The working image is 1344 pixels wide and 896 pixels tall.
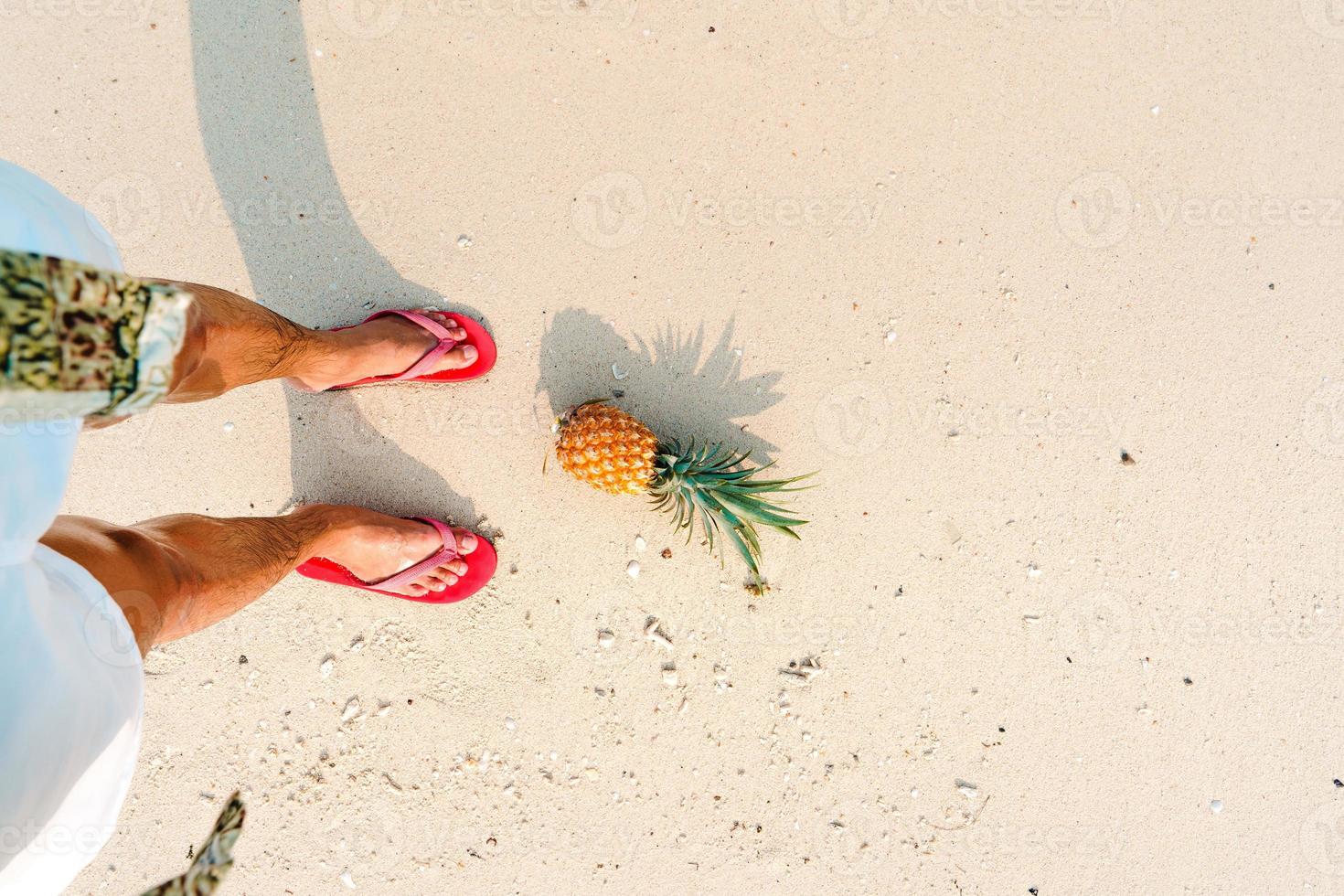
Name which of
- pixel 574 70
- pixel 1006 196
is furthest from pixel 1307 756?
pixel 574 70

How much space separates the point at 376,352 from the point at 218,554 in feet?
2.70

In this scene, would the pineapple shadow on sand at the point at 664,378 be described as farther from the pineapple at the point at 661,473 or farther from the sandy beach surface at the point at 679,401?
the pineapple at the point at 661,473

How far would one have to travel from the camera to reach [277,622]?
111 inches

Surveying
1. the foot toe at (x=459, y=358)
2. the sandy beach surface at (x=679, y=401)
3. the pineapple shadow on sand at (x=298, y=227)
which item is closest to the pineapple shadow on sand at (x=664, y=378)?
the sandy beach surface at (x=679, y=401)

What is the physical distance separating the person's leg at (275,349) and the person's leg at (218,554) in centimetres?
39

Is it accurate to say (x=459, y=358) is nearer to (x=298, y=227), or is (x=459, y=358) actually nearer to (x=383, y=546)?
(x=383, y=546)

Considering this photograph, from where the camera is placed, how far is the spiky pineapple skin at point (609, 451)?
2549mm

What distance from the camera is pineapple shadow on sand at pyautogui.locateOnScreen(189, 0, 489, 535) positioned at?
9.20 ft

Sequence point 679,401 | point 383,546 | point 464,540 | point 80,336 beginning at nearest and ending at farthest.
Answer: point 80,336 < point 383,546 < point 464,540 < point 679,401

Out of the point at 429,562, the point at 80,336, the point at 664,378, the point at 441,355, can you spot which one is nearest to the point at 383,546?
the point at 429,562

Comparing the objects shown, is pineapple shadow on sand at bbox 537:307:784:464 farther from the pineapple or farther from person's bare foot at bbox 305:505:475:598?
person's bare foot at bbox 305:505:475:598

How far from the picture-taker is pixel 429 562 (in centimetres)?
265

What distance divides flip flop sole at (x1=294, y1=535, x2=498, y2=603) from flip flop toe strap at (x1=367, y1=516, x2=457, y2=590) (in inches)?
1.7

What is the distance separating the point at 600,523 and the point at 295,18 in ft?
7.22
